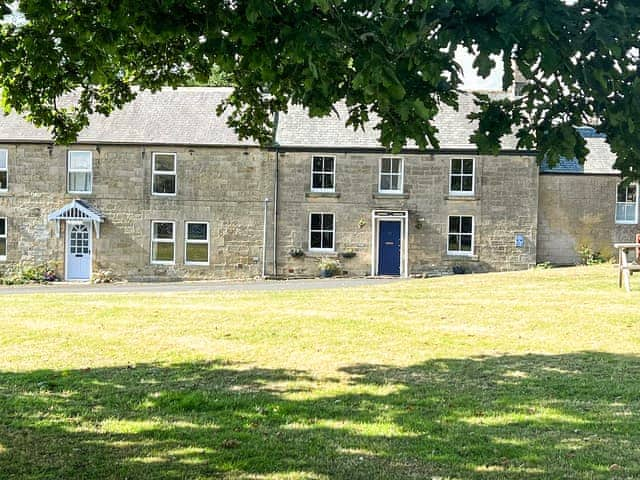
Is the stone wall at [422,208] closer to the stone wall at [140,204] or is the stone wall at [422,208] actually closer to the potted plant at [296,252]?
the potted plant at [296,252]

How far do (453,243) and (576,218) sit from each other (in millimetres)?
5216

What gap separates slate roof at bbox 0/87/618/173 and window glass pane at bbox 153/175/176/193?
1.40m


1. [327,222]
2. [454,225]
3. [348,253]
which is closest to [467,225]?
[454,225]

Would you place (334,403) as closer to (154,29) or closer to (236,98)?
(154,29)

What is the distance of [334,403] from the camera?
310 inches

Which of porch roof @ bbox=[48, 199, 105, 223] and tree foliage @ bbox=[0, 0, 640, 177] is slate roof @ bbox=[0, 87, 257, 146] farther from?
tree foliage @ bbox=[0, 0, 640, 177]

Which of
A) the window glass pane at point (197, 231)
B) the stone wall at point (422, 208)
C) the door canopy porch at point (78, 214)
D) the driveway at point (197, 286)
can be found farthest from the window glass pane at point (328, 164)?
the door canopy porch at point (78, 214)

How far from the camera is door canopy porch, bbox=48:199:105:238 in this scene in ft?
95.9

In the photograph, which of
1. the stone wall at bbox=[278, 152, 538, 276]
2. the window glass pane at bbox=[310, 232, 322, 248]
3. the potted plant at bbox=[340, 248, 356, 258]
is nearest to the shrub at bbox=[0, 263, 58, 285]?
the stone wall at bbox=[278, 152, 538, 276]

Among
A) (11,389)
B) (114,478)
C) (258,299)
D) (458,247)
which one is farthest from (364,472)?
(458,247)

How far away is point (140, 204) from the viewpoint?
1173 inches

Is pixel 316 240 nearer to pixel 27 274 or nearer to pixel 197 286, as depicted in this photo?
pixel 197 286

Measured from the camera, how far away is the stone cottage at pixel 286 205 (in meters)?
29.2

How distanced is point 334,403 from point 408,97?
364 cm
